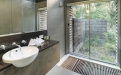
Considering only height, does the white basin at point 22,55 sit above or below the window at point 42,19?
below

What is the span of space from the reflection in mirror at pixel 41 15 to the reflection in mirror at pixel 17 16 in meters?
0.14

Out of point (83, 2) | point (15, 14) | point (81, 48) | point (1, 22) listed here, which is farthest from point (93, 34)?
point (1, 22)

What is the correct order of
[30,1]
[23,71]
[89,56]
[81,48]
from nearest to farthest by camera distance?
[23,71]
[30,1]
[89,56]
[81,48]

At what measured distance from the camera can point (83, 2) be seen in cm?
284

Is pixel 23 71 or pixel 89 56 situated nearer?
pixel 23 71

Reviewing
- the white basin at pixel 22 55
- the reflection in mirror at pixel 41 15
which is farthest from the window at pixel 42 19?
the white basin at pixel 22 55

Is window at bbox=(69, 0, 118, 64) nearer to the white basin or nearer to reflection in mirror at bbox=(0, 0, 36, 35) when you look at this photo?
reflection in mirror at bbox=(0, 0, 36, 35)

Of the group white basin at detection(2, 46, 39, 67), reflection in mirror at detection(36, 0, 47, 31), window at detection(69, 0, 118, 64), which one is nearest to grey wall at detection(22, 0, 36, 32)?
A: reflection in mirror at detection(36, 0, 47, 31)

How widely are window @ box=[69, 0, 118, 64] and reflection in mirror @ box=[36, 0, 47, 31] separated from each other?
1.25 m

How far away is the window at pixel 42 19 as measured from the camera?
7.28 ft

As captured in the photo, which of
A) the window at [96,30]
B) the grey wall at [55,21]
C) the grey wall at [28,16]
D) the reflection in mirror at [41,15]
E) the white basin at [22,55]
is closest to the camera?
the white basin at [22,55]

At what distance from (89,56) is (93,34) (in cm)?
76

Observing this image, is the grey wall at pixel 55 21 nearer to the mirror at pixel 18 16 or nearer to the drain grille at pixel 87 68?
the mirror at pixel 18 16

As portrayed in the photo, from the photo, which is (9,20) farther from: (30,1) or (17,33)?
(30,1)
